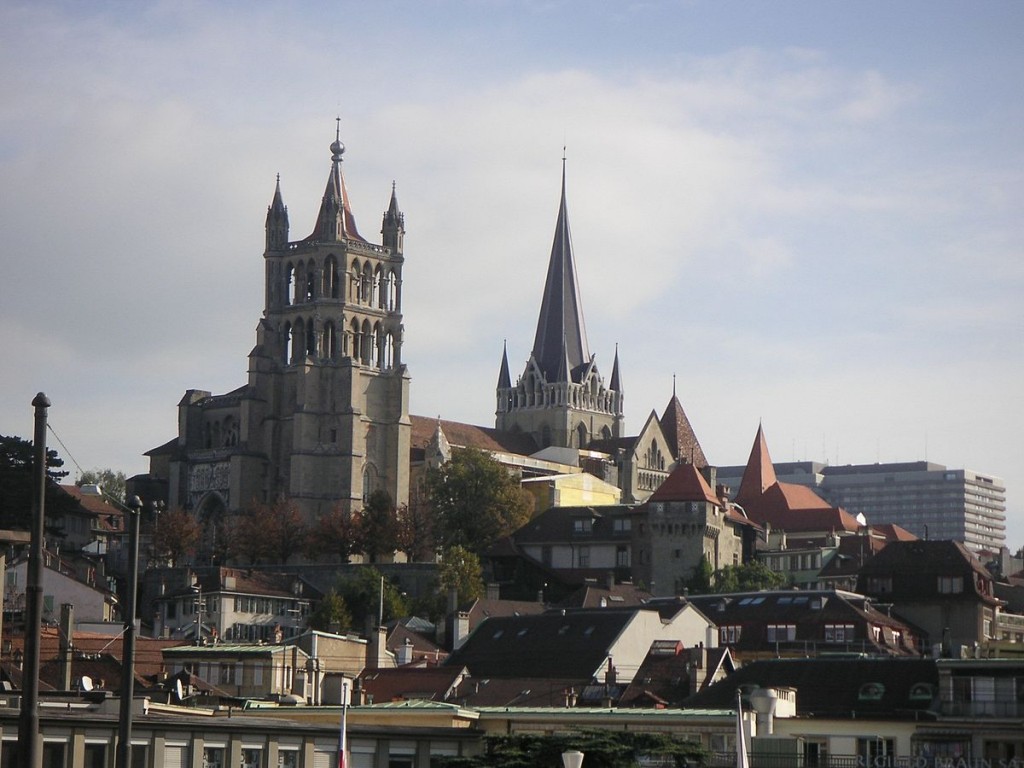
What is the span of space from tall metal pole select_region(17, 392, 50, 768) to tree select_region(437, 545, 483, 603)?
105368 mm

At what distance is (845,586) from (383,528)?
118 ft

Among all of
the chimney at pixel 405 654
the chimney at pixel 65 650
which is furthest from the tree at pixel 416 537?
the chimney at pixel 65 650

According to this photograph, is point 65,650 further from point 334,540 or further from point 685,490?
point 334,540

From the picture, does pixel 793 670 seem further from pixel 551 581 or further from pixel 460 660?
pixel 551 581

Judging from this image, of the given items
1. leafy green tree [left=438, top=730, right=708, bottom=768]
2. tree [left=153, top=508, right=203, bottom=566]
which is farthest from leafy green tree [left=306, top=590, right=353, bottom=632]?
leafy green tree [left=438, top=730, right=708, bottom=768]

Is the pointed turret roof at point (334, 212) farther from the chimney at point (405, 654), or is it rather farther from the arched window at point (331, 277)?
the chimney at point (405, 654)

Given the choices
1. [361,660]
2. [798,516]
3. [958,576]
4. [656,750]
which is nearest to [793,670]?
[656,750]

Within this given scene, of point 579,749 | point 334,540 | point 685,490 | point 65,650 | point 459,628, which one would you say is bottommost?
point 579,749

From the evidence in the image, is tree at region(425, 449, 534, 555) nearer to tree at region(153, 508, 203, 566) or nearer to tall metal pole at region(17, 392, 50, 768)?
tree at region(153, 508, 203, 566)

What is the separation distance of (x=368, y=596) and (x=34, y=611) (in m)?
112

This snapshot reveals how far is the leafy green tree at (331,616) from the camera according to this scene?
13125 centimetres

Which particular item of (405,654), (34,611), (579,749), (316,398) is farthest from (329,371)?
(34,611)

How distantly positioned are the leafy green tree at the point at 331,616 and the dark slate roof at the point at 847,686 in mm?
62694

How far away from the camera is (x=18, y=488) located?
142 meters
